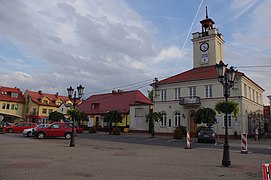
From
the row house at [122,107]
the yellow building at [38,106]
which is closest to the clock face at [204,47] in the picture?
the row house at [122,107]

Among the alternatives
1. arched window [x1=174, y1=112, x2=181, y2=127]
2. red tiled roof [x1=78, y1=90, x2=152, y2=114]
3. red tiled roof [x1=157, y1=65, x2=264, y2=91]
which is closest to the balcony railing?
arched window [x1=174, y1=112, x2=181, y2=127]

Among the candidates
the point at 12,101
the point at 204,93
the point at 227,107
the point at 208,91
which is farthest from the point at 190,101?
the point at 12,101

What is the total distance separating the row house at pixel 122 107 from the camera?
42.9m

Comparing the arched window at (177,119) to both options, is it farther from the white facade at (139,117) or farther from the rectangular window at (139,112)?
the rectangular window at (139,112)

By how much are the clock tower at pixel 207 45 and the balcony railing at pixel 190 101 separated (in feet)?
26.0

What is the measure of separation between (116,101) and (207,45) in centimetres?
2003

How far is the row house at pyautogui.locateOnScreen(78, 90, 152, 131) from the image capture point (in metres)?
42.9

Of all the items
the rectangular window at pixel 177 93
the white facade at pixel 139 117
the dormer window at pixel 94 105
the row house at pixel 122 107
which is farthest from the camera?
the dormer window at pixel 94 105

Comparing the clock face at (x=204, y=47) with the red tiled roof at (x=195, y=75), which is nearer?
the red tiled roof at (x=195, y=75)

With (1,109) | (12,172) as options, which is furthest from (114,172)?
(1,109)

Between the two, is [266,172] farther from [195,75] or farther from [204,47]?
[204,47]

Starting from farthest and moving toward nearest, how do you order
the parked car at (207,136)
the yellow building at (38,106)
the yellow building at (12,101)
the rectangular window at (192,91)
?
1. the yellow building at (38,106)
2. the yellow building at (12,101)
3. the rectangular window at (192,91)
4. the parked car at (207,136)

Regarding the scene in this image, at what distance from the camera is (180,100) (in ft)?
119

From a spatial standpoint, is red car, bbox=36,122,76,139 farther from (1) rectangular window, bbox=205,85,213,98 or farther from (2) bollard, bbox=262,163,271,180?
(2) bollard, bbox=262,163,271,180
